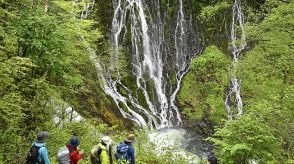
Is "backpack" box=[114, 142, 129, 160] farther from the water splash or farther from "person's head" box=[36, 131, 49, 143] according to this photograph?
the water splash

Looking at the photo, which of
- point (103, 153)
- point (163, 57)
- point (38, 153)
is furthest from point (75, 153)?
point (163, 57)

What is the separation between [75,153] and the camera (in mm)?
6434

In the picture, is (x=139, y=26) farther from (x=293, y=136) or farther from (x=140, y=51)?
(x=293, y=136)

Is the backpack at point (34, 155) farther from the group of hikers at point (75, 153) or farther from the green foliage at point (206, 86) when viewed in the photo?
the green foliage at point (206, 86)

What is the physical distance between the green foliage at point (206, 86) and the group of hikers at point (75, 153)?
1553 cm

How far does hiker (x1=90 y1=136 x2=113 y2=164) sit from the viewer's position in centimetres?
665

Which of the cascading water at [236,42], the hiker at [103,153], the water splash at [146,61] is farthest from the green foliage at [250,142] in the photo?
the cascading water at [236,42]

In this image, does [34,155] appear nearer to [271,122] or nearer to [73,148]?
[73,148]

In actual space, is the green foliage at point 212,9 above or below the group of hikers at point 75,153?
above

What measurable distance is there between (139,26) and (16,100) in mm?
17235

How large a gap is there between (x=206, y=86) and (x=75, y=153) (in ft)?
61.8

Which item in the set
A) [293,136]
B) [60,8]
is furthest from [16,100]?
[293,136]

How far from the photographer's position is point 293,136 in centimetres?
1105

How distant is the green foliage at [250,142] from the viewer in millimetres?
10430
